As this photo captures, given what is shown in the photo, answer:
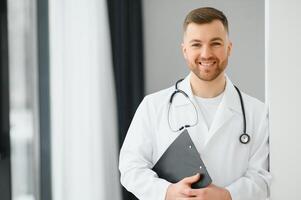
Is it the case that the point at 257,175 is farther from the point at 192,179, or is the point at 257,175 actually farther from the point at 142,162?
the point at 142,162

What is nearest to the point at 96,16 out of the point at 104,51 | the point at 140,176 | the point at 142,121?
the point at 104,51

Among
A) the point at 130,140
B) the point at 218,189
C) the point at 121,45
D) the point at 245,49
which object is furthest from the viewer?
the point at 121,45

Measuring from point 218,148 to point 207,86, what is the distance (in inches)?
8.5

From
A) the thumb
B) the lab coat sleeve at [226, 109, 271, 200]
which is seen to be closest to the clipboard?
the thumb

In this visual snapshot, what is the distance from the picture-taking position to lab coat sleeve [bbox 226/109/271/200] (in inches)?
52.9

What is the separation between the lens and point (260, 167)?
4.47 ft

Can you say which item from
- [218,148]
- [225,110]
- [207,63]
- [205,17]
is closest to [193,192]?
[218,148]

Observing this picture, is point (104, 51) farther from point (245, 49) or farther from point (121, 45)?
point (245, 49)

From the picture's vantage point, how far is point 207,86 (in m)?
1.42

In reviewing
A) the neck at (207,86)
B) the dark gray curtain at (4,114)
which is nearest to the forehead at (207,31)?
the neck at (207,86)

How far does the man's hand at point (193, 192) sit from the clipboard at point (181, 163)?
20 mm

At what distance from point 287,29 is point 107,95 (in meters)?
0.99

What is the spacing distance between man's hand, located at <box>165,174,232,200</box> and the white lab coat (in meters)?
0.03

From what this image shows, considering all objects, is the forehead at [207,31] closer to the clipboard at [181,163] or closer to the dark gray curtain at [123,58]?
the clipboard at [181,163]
